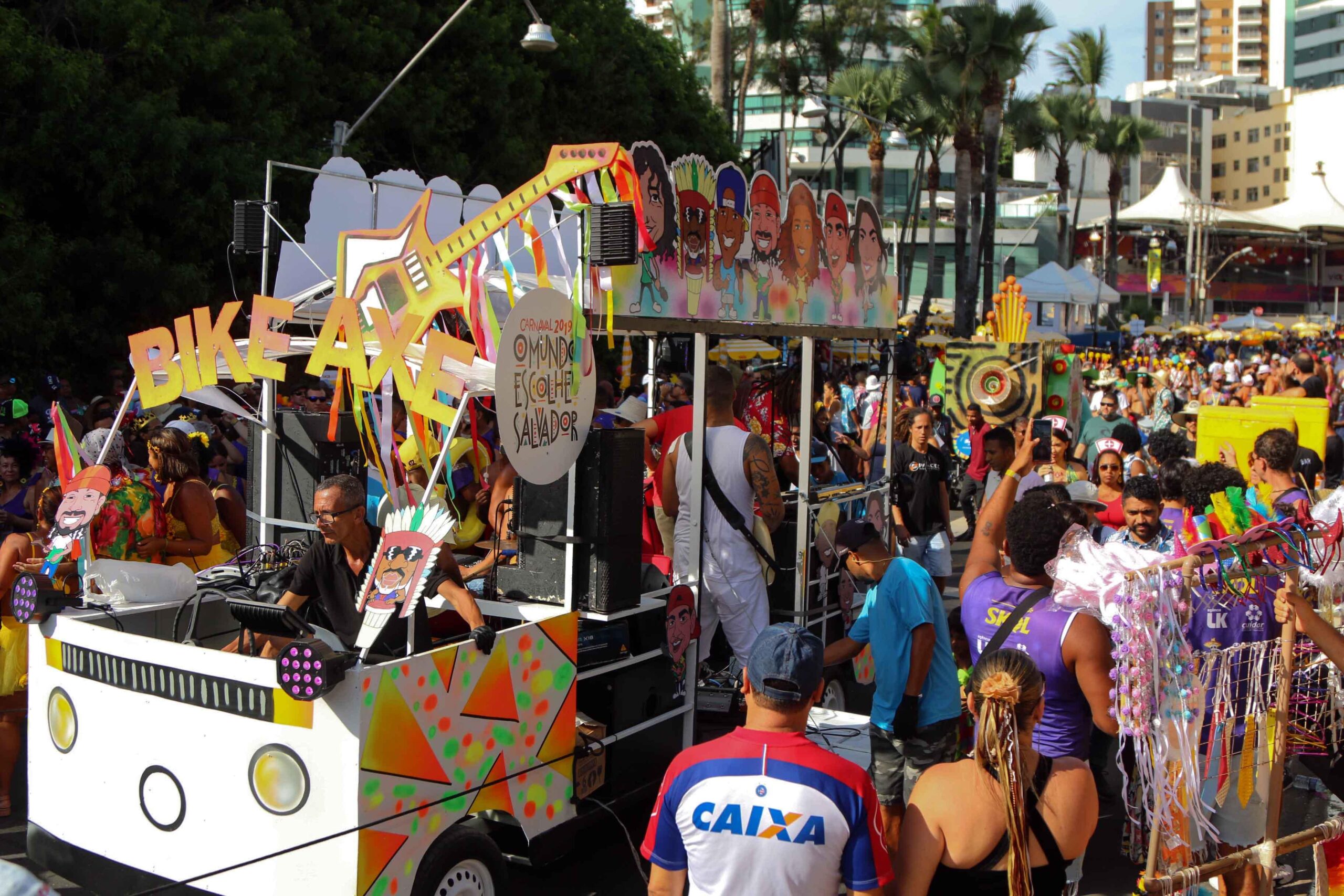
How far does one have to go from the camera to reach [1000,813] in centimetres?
315

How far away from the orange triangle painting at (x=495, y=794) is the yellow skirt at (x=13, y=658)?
2795 millimetres

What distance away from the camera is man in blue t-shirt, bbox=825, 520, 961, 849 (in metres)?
4.80

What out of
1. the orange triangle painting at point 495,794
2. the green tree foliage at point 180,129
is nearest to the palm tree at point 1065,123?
the green tree foliage at point 180,129

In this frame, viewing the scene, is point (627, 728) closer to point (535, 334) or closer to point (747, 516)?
point (747, 516)

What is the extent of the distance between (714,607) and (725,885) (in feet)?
11.1

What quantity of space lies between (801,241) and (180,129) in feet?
36.1

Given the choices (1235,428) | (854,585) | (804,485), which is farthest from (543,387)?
(1235,428)

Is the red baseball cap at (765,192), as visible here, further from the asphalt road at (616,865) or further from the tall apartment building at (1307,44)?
the tall apartment building at (1307,44)

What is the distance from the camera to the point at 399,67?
20438mm

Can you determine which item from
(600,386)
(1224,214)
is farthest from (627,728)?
(1224,214)

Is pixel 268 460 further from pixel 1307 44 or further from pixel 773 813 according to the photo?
pixel 1307 44

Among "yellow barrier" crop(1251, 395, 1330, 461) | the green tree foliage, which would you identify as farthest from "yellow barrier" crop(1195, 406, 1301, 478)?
the green tree foliage

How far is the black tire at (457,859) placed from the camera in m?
4.30

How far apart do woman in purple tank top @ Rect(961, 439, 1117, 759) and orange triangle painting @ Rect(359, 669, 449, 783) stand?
79.0 inches
